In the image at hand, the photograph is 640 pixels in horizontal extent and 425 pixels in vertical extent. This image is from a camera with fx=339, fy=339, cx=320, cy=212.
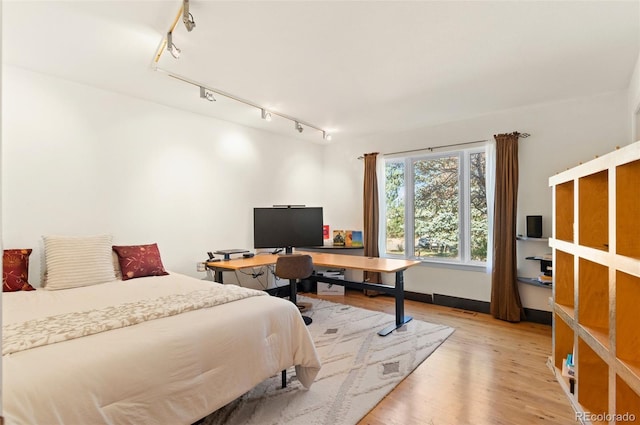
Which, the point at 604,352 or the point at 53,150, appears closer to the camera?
the point at 604,352

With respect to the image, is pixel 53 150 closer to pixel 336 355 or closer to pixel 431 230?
pixel 336 355

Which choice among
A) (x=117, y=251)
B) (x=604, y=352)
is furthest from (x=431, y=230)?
(x=117, y=251)

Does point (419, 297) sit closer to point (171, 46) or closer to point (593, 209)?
point (593, 209)

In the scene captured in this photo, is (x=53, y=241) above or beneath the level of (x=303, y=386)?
above

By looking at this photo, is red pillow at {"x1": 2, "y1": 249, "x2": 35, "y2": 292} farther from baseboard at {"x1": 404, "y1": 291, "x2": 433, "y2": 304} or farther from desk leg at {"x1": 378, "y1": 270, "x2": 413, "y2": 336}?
baseboard at {"x1": 404, "y1": 291, "x2": 433, "y2": 304}

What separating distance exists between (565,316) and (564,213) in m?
0.80

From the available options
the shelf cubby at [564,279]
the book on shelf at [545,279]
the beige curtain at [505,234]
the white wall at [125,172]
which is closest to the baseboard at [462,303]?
the beige curtain at [505,234]

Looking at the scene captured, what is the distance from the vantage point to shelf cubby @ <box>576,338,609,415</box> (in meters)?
2.09

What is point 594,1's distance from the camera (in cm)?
211

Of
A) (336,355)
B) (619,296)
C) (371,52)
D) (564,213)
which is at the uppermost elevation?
(371,52)

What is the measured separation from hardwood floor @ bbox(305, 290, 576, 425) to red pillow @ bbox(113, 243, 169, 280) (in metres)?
2.37

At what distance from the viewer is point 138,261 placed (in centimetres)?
330

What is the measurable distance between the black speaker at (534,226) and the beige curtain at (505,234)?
0.16 metres

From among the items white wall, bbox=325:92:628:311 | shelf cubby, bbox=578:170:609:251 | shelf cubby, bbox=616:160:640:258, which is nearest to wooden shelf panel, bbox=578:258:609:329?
shelf cubby, bbox=578:170:609:251
